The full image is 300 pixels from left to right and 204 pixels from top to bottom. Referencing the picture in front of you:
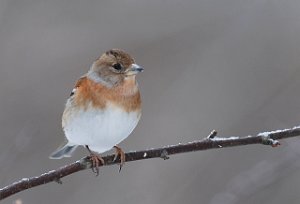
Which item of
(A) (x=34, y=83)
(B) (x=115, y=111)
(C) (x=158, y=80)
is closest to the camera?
(B) (x=115, y=111)

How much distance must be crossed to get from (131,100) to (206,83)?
3699 millimetres

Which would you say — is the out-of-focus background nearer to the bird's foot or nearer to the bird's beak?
the bird's beak

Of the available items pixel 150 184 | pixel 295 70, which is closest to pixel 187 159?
pixel 150 184

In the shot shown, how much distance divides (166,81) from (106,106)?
3.74 meters

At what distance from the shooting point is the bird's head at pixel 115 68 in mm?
3605

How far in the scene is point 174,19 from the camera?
7539 mm

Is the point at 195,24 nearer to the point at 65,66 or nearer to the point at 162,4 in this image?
the point at 162,4

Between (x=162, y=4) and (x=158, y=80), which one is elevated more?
(x=162, y=4)

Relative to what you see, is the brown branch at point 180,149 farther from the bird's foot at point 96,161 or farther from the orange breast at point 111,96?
the orange breast at point 111,96

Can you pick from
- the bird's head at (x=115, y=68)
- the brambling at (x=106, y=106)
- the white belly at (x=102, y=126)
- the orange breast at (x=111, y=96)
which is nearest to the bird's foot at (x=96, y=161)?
the brambling at (x=106, y=106)

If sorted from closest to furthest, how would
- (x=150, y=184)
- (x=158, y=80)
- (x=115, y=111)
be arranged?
1. (x=115, y=111)
2. (x=150, y=184)
3. (x=158, y=80)

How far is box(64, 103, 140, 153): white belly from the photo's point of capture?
11.4ft

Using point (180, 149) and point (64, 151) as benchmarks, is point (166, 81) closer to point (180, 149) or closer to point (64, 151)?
point (64, 151)

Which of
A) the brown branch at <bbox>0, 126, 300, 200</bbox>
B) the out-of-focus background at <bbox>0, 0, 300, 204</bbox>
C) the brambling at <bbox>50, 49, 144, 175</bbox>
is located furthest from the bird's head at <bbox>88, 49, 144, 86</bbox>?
the out-of-focus background at <bbox>0, 0, 300, 204</bbox>
